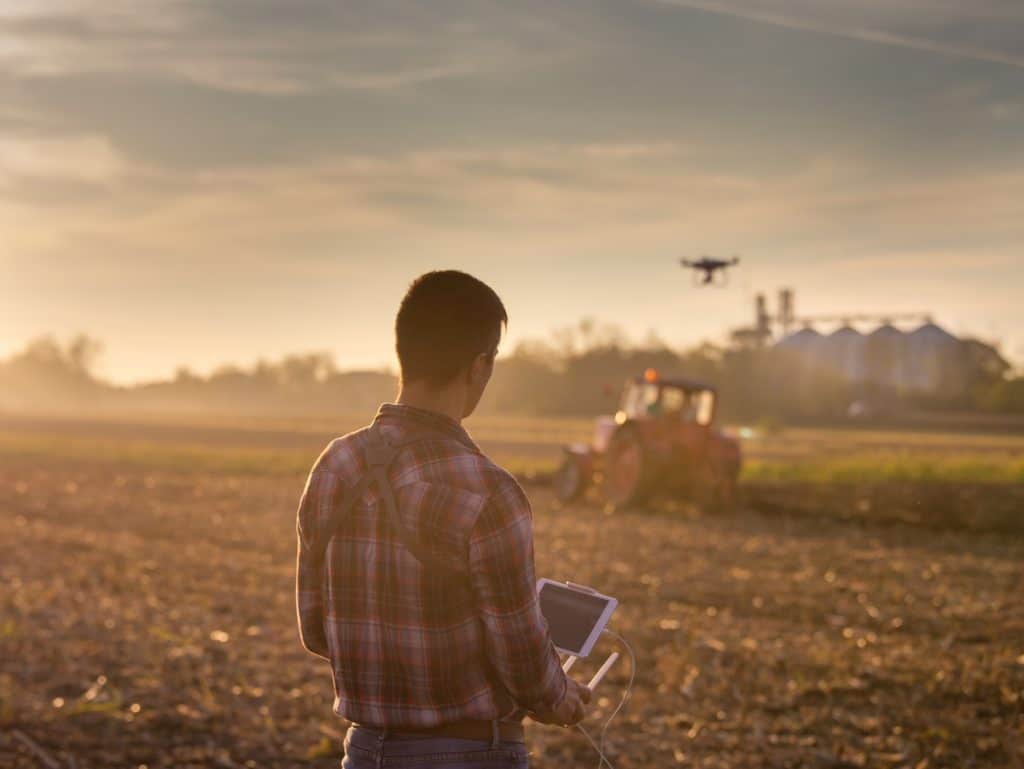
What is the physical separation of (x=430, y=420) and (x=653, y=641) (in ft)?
20.8

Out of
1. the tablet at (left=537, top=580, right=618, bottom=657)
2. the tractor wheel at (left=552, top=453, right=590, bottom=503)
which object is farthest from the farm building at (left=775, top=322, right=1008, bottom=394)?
the tablet at (left=537, top=580, right=618, bottom=657)

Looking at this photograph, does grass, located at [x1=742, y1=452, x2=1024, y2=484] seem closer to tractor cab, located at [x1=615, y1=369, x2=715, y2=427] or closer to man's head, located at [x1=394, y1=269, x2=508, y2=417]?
tractor cab, located at [x1=615, y1=369, x2=715, y2=427]

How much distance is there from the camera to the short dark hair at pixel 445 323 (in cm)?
216

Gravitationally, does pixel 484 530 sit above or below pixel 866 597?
above

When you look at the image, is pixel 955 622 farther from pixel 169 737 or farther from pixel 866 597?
pixel 169 737

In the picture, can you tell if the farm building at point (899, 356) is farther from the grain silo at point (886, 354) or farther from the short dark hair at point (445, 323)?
the short dark hair at point (445, 323)

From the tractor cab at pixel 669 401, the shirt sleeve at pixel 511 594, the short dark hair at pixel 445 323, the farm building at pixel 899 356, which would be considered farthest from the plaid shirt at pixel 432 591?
the farm building at pixel 899 356

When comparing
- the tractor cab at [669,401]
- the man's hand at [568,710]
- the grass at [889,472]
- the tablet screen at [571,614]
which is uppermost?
the tractor cab at [669,401]

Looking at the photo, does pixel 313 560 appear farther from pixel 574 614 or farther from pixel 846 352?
→ pixel 846 352

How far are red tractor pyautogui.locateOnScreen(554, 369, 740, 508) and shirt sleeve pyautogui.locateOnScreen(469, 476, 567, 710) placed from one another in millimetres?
13175

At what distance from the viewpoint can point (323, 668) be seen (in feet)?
23.9

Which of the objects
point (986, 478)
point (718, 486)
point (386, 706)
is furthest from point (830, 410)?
point (386, 706)

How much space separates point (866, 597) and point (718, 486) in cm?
595

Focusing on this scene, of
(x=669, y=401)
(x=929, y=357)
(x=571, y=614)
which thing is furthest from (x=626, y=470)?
(x=929, y=357)
